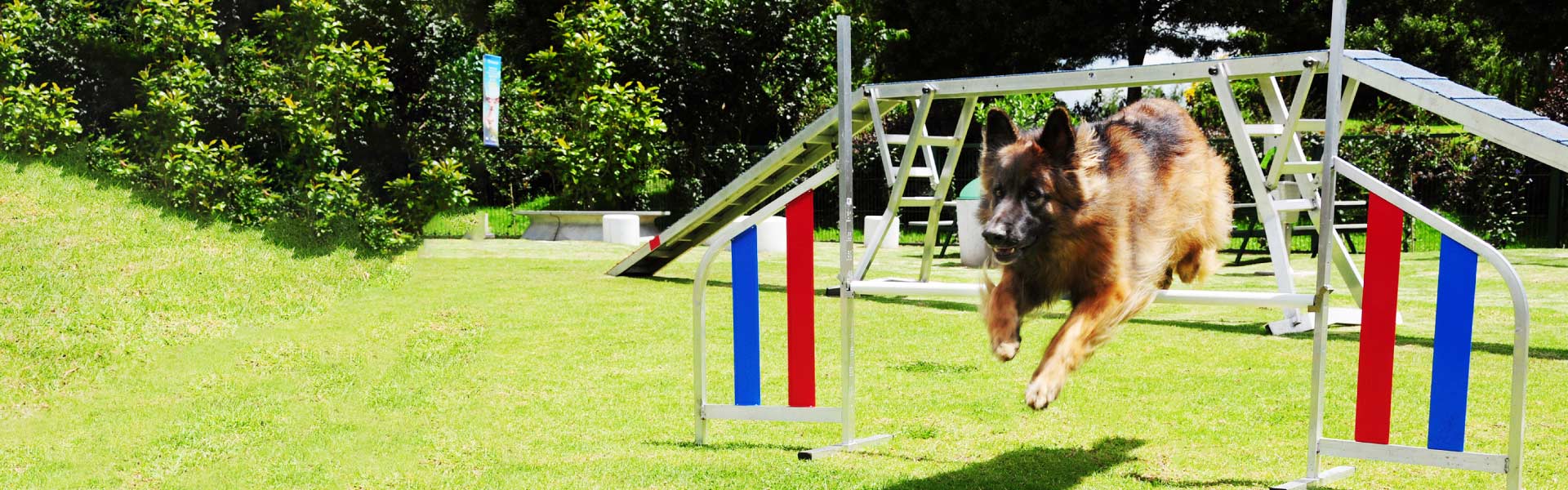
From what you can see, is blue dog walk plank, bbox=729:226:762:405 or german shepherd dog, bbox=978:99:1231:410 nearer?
german shepherd dog, bbox=978:99:1231:410

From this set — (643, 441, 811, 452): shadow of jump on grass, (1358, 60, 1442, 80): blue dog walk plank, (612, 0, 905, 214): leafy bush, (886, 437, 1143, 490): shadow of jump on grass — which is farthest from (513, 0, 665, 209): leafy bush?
(1358, 60, 1442, 80): blue dog walk plank

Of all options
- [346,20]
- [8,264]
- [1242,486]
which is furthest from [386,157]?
[1242,486]

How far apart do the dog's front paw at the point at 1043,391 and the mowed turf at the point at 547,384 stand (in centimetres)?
79

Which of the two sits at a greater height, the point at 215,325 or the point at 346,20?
the point at 346,20

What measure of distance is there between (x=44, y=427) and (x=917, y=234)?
17.4 m

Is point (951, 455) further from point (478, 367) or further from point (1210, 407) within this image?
point (478, 367)

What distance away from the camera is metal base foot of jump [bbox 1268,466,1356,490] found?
522 centimetres

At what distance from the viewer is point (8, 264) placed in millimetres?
11148

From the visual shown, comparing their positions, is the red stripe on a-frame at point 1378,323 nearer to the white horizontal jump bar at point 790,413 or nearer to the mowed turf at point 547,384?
the mowed turf at point 547,384

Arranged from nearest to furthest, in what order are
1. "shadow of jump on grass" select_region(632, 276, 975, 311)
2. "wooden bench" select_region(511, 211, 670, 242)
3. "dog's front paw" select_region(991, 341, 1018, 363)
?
"dog's front paw" select_region(991, 341, 1018, 363), "shadow of jump on grass" select_region(632, 276, 975, 311), "wooden bench" select_region(511, 211, 670, 242)

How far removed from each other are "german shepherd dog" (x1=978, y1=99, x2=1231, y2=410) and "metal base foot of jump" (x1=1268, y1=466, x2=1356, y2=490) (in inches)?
51.4

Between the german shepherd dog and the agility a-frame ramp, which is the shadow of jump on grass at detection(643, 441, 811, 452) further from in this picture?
the german shepherd dog

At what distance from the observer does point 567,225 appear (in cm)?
2119

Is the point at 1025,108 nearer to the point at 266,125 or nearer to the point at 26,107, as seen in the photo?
the point at 266,125
